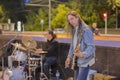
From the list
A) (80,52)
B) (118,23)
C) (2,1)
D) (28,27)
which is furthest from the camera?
(2,1)

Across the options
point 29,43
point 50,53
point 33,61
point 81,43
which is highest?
point 81,43

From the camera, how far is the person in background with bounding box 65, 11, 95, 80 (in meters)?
6.47

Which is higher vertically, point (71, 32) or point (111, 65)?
point (71, 32)

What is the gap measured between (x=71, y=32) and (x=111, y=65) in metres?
3.22

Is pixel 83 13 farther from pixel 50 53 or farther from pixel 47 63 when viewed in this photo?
pixel 47 63

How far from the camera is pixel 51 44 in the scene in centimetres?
1102

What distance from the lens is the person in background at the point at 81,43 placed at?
6473 mm

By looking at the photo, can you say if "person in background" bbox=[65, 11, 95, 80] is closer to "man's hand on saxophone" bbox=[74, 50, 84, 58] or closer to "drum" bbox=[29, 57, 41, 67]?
"man's hand on saxophone" bbox=[74, 50, 84, 58]

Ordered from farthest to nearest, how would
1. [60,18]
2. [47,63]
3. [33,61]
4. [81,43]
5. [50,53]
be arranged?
1. [60,18]
2. [50,53]
3. [47,63]
4. [33,61]
5. [81,43]

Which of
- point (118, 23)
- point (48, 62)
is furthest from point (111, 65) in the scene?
point (118, 23)

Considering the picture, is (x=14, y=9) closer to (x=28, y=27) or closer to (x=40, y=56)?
(x=28, y=27)

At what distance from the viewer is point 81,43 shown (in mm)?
6605

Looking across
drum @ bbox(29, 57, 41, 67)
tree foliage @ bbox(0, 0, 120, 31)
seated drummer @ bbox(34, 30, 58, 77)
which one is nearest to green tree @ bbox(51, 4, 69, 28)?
tree foliage @ bbox(0, 0, 120, 31)

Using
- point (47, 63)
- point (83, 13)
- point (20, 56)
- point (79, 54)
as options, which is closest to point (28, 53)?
point (20, 56)
